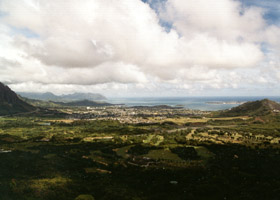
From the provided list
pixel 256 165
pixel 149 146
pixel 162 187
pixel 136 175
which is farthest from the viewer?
pixel 149 146

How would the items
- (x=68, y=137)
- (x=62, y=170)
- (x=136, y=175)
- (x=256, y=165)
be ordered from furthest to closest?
(x=68, y=137) < (x=256, y=165) < (x=62, y=170) < (x=136, y=175)

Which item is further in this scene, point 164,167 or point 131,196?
point 164,167

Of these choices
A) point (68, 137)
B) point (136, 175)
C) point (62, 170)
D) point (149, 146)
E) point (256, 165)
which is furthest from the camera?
point (68, 137)

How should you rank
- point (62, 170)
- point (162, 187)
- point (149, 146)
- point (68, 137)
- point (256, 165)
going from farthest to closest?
point (68, 137) → point (149, 146) → point (256, 165) → point (62, 170) → point (162, 187)

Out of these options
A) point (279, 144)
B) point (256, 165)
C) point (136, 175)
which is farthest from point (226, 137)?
point (136, 175)

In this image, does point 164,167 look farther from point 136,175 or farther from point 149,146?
point 149,146

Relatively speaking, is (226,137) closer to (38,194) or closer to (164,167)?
(164,167)

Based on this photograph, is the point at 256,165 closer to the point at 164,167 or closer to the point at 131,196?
the point at 164,167

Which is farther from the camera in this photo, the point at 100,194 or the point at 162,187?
the point at 162,187

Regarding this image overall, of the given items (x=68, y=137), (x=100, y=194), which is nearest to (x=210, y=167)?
(x=100, y=194)
